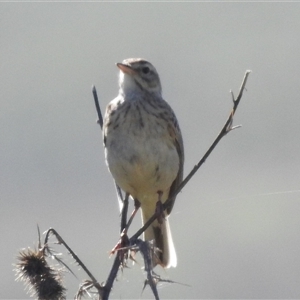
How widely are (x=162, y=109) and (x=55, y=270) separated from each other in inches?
105

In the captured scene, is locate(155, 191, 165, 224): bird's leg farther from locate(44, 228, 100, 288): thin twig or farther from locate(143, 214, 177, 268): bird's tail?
locate(44, 228, 100, 288): thin twig

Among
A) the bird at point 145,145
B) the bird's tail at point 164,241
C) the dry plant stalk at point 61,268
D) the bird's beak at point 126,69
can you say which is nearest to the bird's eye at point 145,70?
the bird at point 145,145

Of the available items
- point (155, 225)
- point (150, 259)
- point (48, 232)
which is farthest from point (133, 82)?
point (150, 259)

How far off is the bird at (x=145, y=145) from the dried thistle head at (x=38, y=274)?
1947mm

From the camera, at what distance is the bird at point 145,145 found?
5641 mm

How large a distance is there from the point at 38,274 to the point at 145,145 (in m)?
2.17

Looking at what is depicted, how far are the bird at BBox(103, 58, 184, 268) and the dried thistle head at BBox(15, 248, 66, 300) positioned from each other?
1.95 meters

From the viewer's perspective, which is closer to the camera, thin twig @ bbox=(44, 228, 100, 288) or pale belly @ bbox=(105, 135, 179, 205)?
thin twig @ bbox=(44, 228, 100, 288)

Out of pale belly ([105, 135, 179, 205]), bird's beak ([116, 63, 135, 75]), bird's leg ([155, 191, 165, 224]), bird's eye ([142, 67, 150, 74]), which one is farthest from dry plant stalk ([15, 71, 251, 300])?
bird's eye ([142, 67, 150, 74])

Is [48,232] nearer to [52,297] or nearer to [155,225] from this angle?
[52,297]

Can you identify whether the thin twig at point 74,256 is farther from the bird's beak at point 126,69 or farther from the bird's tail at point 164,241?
the bird's beak at point 126,69

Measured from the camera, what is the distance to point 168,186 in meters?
5.98

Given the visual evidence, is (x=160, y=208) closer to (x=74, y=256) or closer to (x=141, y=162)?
(x=141, y=162)

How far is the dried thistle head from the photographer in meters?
3.56
